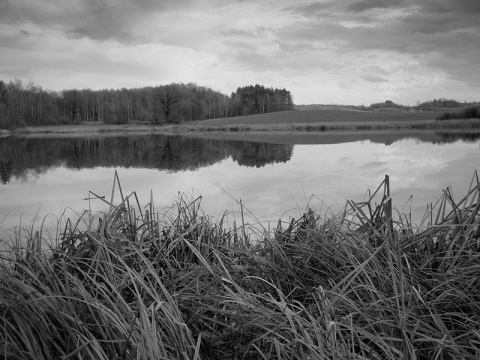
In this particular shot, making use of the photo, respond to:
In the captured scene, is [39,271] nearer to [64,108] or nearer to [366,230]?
[366,230]

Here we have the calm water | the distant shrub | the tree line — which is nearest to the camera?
the calm water

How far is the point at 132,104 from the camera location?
7681cm

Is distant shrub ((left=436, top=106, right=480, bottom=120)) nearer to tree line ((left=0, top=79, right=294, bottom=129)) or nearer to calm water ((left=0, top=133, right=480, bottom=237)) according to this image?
calm water ((left=0, top=133, right=480, bottom=237))

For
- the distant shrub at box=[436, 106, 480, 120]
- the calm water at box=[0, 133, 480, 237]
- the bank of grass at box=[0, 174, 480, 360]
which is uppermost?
the distant shrub at box=[436, 106, 480, 120]

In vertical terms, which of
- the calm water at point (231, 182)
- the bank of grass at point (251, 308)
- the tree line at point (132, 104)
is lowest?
the calm water at point (231, 182)

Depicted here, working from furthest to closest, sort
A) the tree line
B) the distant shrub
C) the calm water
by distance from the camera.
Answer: the tree line → the distant shrub → the calm water

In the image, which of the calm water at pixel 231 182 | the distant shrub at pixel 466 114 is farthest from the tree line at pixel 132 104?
the calm water at pixel 231 182

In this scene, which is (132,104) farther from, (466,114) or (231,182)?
(231,182)

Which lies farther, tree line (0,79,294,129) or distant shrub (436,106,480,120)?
tree line (0,79,294,129)

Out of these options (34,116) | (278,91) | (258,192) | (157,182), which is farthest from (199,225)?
(278,91)

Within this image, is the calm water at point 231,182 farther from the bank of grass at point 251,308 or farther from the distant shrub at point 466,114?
the distant shrub at point 466,114

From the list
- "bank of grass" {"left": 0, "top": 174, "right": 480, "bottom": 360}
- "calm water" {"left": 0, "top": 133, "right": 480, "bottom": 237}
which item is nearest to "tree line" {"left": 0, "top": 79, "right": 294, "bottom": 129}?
"calm water" {"left": 0, "top": 133, "right": 480, "bottom": 237}

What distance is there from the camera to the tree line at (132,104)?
61.2 m

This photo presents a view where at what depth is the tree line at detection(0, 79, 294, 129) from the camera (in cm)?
6119
